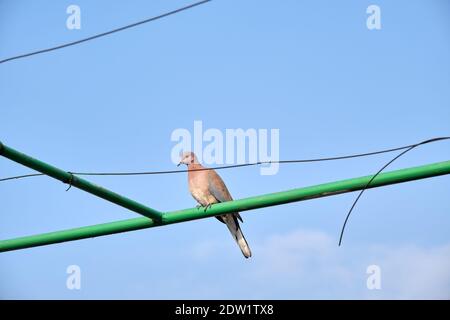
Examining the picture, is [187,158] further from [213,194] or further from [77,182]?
[77,182]

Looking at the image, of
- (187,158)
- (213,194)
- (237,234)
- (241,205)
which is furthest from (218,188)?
(241,205)

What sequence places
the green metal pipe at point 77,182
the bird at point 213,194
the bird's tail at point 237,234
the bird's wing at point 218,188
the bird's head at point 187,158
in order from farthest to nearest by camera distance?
the bird's head at point 187,158 < the bird's wing at point 218,188 < the bird at point 213,194 < the bird's tail at point 237,234 < the green metal pipe at point 77,182

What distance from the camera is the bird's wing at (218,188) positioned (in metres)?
9.32

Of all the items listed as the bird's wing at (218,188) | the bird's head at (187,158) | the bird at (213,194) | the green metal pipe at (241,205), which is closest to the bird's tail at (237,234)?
the bird at (213,194)

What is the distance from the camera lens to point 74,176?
537 cm

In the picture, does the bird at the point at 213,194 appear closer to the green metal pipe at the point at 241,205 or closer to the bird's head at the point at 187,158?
the bird's head at the point at 187,158

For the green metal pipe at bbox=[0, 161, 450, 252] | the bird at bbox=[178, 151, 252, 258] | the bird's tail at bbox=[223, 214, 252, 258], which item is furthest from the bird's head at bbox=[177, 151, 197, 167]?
the green metal pipe at bbox=[0, 161, 450, 252]

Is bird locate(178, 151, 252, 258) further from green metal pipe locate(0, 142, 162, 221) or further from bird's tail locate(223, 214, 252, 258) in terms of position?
green metal pipe locate(0, 142, 162, 221)

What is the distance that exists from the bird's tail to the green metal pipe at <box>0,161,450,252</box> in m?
3.28

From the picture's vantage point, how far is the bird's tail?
29.1ft

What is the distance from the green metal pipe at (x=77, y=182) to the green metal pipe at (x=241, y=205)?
0.15 metres
